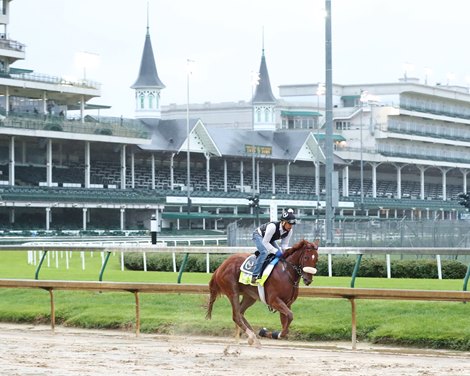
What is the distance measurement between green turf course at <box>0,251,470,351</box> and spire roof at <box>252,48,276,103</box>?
7531cm

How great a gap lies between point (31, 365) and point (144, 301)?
7.08 m

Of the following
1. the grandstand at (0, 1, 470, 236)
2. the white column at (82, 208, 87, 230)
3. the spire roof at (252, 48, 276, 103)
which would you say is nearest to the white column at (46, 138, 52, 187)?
the grandstand at (0, 1, 470, 236)

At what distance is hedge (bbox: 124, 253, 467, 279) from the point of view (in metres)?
26.5

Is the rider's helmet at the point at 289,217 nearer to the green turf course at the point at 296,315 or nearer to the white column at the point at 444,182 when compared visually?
the green turf course at the point at 296,315

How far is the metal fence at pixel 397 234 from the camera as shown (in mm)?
38781

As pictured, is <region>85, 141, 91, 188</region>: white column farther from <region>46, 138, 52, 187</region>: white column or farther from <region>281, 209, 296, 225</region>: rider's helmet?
<region>281, 209, 296, 225</region>: rider's helmet

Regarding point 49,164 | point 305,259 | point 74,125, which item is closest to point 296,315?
point 305,259

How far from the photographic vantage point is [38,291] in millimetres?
24359

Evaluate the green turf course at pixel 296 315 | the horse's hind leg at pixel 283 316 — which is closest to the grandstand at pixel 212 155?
the green turf course at pixel 296 315

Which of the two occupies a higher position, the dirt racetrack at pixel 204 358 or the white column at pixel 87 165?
the white column at pixel 87 165

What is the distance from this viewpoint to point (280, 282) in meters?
15.6

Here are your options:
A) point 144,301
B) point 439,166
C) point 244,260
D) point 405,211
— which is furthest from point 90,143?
point 244,260

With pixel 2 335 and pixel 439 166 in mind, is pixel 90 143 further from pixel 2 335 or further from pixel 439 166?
pixel 2 335

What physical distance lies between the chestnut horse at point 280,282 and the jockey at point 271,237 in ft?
0.58
